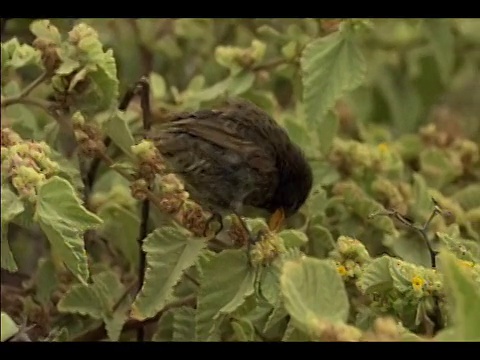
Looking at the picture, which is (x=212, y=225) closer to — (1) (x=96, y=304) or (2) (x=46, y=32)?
(1) (x=96, y=304)

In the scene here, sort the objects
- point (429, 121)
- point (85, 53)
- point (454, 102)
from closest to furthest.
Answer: point (85, 53)
point (429, 121)
point (454, 102)

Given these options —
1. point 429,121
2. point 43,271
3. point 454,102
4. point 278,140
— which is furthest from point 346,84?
point 454,102

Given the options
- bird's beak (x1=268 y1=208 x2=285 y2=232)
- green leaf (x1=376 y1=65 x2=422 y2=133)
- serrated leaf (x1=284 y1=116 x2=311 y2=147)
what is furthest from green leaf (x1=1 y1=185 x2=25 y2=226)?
green leaf (x1=376 y1=65 x2=422 y2=133)

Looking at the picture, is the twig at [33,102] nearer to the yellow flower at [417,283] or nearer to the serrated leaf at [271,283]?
the serrated leaf at [271,283]

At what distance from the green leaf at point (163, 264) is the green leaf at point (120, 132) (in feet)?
0.43

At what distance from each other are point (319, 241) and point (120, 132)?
32cm

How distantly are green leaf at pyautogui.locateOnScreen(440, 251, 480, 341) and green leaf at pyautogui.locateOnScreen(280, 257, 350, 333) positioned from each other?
113 mm

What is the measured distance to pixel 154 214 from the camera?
134 centimetres

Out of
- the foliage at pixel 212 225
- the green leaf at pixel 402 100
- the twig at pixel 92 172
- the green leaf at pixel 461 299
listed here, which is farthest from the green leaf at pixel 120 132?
the green leaf at pixel 402 100

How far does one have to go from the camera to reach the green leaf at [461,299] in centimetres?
68

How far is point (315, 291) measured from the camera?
786 millimetres

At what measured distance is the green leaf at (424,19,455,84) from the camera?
1882mm
